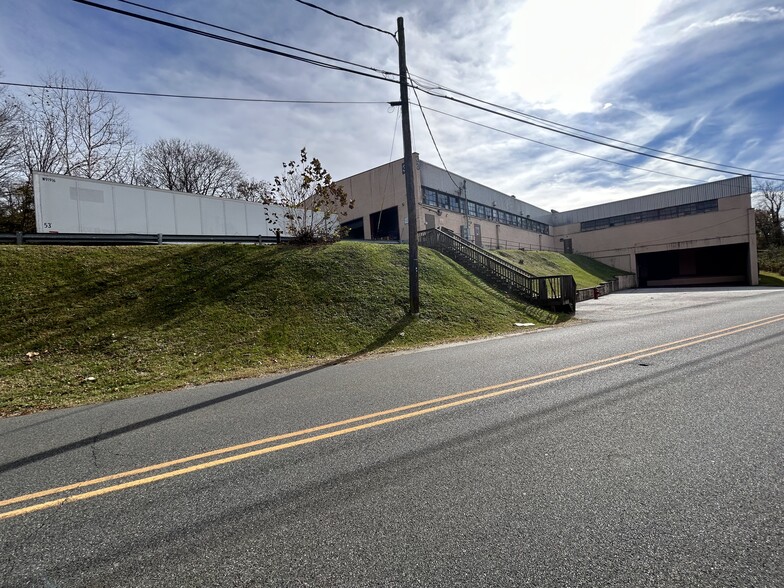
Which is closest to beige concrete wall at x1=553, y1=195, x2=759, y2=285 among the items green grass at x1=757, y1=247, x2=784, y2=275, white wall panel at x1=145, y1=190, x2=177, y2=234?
green grass at x1=757, y1=247, x2=784, y2=275

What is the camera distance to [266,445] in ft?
13.2

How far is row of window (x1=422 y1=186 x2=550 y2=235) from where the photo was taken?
1415 inches

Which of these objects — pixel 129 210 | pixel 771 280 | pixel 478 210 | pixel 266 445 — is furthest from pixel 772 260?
pixel 129 210

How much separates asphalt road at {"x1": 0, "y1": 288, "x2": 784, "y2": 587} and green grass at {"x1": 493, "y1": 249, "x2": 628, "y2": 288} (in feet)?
91.8

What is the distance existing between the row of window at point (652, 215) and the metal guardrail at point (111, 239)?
46.6m

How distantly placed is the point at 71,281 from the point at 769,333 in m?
18.8

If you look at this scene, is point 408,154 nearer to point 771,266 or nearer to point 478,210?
point 478,210

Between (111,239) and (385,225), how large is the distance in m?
24.9

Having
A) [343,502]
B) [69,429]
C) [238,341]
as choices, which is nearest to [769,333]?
[343,502]

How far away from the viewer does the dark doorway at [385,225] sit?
1430 inches

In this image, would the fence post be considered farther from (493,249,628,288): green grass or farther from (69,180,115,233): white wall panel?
(69,180,115,233): white wall panel

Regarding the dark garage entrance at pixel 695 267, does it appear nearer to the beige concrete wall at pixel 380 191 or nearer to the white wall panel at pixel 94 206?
the beige concrete wall at pixel 380 191

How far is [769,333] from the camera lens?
28.8 feet

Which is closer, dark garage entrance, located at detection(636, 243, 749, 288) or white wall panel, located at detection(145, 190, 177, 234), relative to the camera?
white wall panel, located at detection(145, 190, 177, 234)
